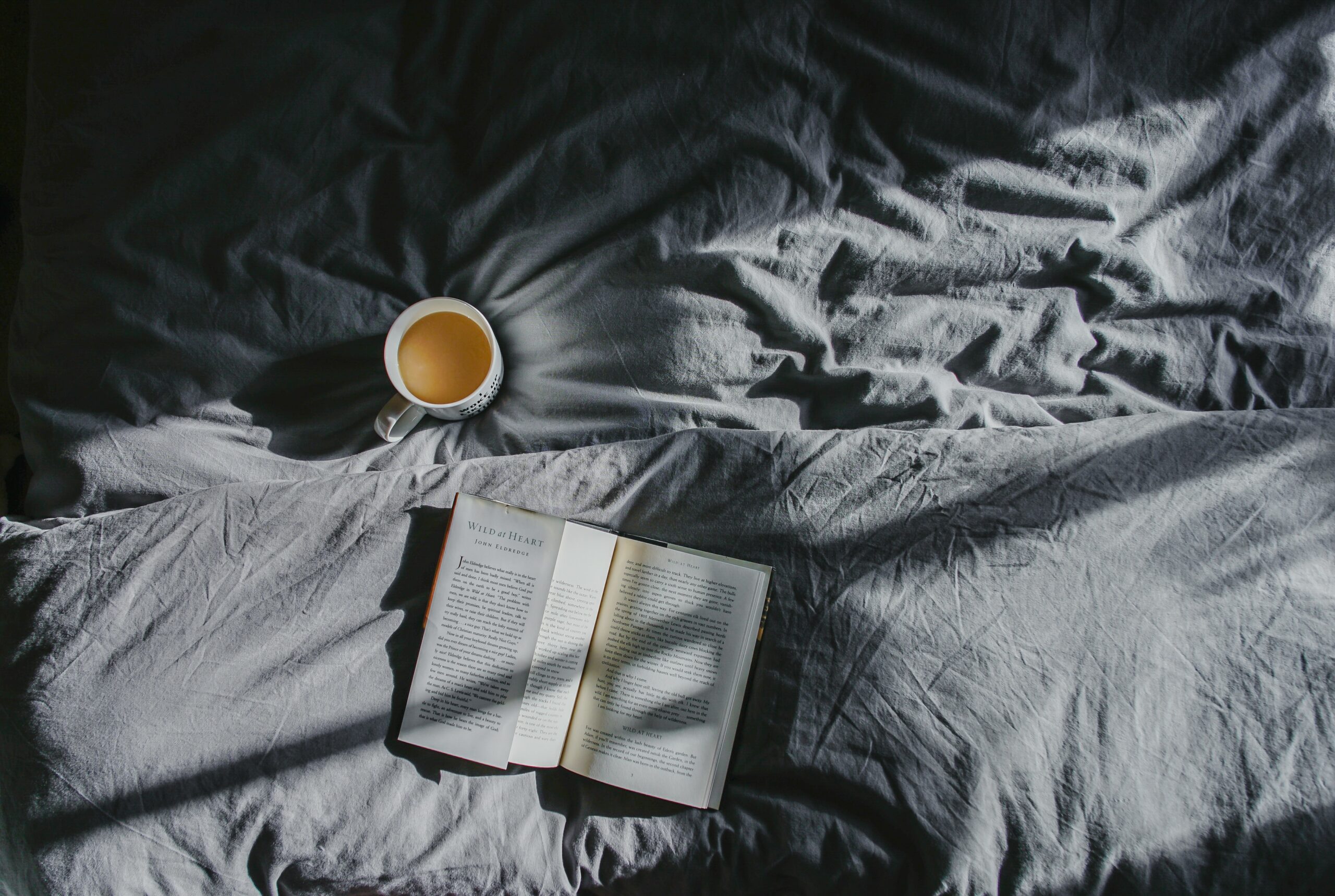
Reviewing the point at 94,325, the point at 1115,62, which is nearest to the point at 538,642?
the point at 94,325

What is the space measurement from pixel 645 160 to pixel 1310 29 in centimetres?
64

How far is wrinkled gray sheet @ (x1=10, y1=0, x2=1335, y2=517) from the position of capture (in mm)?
711

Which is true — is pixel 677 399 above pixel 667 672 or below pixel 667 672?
above

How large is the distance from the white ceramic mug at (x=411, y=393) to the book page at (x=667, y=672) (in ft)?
0.65

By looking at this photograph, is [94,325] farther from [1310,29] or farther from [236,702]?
[1310,29]

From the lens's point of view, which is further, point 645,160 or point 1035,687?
point 645,160

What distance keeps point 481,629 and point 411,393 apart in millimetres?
227

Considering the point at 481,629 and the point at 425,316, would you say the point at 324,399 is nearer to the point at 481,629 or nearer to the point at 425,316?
the point at 425,316

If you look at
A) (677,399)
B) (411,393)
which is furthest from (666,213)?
(411,393)

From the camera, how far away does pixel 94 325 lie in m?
0.71

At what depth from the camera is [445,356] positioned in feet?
2.35

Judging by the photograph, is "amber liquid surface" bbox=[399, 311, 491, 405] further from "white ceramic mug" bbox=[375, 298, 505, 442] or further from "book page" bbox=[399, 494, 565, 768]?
"book page" bbox=[399, 494, 565, 768]

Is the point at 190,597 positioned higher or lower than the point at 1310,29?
lower

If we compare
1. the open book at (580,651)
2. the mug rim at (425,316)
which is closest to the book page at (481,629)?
the open book at (580,651)
